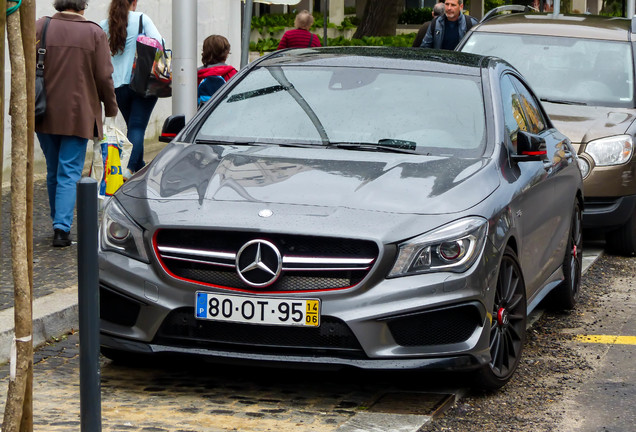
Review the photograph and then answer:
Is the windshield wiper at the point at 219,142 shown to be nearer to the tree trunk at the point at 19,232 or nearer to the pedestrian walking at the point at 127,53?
the tree trunk at the point at 19,232

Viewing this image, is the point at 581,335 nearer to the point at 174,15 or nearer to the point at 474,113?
the point at 474,113

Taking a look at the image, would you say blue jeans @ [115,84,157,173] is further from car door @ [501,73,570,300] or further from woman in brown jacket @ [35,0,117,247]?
car door @ [501,73,570,300]

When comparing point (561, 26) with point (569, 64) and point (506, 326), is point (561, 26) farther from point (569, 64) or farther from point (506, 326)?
point (506, 326)

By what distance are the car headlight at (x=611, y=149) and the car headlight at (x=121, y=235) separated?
5.15 meters

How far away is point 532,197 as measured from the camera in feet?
21.1

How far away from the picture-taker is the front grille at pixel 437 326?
5223mm

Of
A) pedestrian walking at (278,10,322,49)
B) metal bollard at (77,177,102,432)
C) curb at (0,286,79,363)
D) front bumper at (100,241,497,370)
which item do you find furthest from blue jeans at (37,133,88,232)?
pedestrian walking at (278,10,322,49)

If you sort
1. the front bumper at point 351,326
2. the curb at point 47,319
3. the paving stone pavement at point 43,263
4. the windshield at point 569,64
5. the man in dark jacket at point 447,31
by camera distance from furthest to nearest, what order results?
the man in dark jacket at point 447,31
the windshield at point 569,64
the paving stone pavement at point 43,263
the curb at point 47,319
the front bumper at point 351,326

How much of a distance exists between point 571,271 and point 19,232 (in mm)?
4738

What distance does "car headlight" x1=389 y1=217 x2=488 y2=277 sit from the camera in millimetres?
5223

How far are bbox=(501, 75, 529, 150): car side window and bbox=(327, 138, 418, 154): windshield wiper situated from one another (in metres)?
0.57

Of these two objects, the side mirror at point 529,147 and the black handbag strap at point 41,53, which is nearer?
the side mirror at point 529,147

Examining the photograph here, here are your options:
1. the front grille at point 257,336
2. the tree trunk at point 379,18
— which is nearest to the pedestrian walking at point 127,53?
the front grille at point 257,336

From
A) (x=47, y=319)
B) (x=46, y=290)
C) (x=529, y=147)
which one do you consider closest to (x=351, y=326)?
(x=529, y=147)
